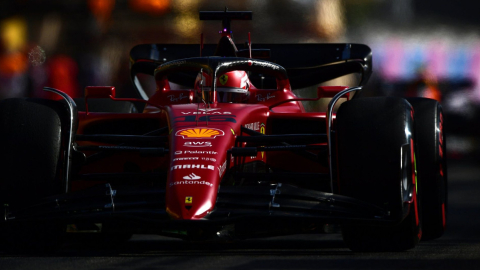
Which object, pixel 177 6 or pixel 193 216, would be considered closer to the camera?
pixel 193 216

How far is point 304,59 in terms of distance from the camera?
905 cm

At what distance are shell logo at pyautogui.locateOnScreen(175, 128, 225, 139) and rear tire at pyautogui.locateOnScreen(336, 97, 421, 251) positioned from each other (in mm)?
707

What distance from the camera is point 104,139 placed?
568cm

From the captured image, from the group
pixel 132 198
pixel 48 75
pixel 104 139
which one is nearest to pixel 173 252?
pixel 132 198

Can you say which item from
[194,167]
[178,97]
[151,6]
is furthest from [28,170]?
[151,6]

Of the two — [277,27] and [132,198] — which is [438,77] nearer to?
[277,27]

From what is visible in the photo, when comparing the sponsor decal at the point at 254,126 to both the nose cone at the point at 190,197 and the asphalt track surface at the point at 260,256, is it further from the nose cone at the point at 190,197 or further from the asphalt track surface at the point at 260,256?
the nose cone at the point at 190,197

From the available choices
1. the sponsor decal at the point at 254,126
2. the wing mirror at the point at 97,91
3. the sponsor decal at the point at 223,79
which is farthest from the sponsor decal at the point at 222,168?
the sponsor decal at the point at 223,79

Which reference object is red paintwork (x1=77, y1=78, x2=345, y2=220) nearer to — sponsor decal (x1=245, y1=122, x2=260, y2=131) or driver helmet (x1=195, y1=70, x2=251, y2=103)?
sponsor decal (x1=245, y1=122, x2=260, y2=131)

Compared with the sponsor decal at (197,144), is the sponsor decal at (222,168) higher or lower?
lower

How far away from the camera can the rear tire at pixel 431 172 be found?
5.85m

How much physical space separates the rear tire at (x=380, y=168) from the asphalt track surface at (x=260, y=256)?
120 millimetres

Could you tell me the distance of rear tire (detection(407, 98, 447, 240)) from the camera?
19.2 ft

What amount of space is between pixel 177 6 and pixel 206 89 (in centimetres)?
1158
